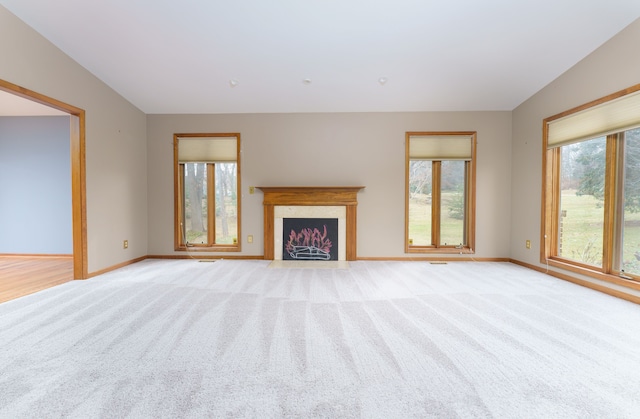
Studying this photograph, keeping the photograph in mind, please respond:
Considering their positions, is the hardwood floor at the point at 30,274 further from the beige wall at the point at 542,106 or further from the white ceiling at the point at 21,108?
the beige wall at the point at 542,106

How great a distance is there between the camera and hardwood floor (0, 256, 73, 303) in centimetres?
304

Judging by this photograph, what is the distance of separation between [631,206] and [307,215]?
3744 mm

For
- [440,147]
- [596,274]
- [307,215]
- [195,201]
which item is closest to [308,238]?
[307,215]

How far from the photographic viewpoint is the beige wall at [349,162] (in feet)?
14.7

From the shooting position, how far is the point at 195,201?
4754 millimetres

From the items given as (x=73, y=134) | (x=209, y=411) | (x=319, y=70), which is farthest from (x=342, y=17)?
(x=73, y=134)

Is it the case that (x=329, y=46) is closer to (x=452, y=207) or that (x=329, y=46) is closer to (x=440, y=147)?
(x=440, y=147)

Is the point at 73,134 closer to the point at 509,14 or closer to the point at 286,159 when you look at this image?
the point at 286,159

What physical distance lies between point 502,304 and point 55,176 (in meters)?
6.53

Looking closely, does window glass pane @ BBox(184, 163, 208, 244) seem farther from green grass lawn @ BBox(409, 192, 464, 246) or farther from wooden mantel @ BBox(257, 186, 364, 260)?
green grass lawn @ BBox(409, 192, 464, 246)

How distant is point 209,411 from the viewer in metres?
1.26

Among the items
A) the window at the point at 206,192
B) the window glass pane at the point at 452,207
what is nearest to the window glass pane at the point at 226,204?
the window at the point at 206,192

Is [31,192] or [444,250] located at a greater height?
[31,192]

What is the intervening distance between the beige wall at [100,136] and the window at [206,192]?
1.86 ft
